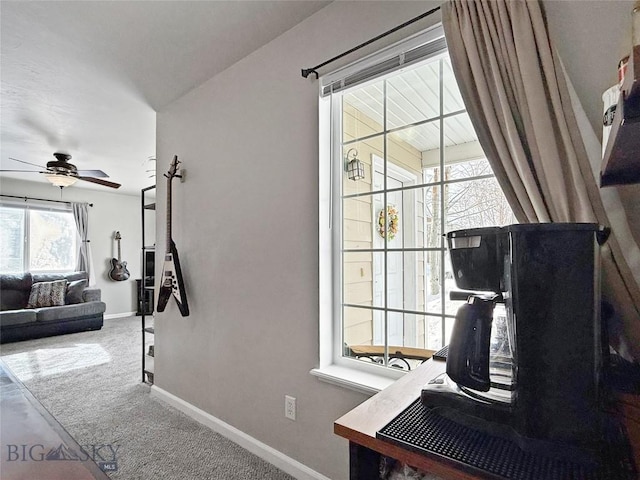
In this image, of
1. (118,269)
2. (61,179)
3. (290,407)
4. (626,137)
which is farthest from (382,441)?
(118,269)

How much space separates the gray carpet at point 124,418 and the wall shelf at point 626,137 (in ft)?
6.46

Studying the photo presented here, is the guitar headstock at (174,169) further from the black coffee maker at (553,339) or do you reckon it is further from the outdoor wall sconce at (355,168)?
the black coffee maker at (553,339)

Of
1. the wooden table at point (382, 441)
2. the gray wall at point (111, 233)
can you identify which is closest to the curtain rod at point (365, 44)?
the wooden table at point (382, 441)

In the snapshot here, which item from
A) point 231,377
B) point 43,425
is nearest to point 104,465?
point 231,377

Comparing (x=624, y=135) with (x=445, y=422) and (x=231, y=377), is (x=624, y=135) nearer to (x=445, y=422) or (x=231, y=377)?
(x=445, y=422)

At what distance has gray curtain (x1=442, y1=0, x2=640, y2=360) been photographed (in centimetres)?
92

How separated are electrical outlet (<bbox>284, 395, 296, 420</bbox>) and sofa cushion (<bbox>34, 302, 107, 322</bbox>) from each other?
16.2 feet

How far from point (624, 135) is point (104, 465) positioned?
2.59 m

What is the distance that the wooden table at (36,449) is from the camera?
657 millimetres

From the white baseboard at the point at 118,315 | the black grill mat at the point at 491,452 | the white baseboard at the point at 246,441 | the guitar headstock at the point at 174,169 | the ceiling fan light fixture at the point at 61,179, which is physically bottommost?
the white baseboard at the point at 118,315

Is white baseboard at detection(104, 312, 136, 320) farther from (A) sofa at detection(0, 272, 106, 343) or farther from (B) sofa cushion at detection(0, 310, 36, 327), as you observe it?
(B) sofa cushion at detection(0, 310, 36, 327)

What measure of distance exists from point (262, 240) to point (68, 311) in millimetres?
4862

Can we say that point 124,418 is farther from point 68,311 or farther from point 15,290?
point 15,290

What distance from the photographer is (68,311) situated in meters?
5.21
